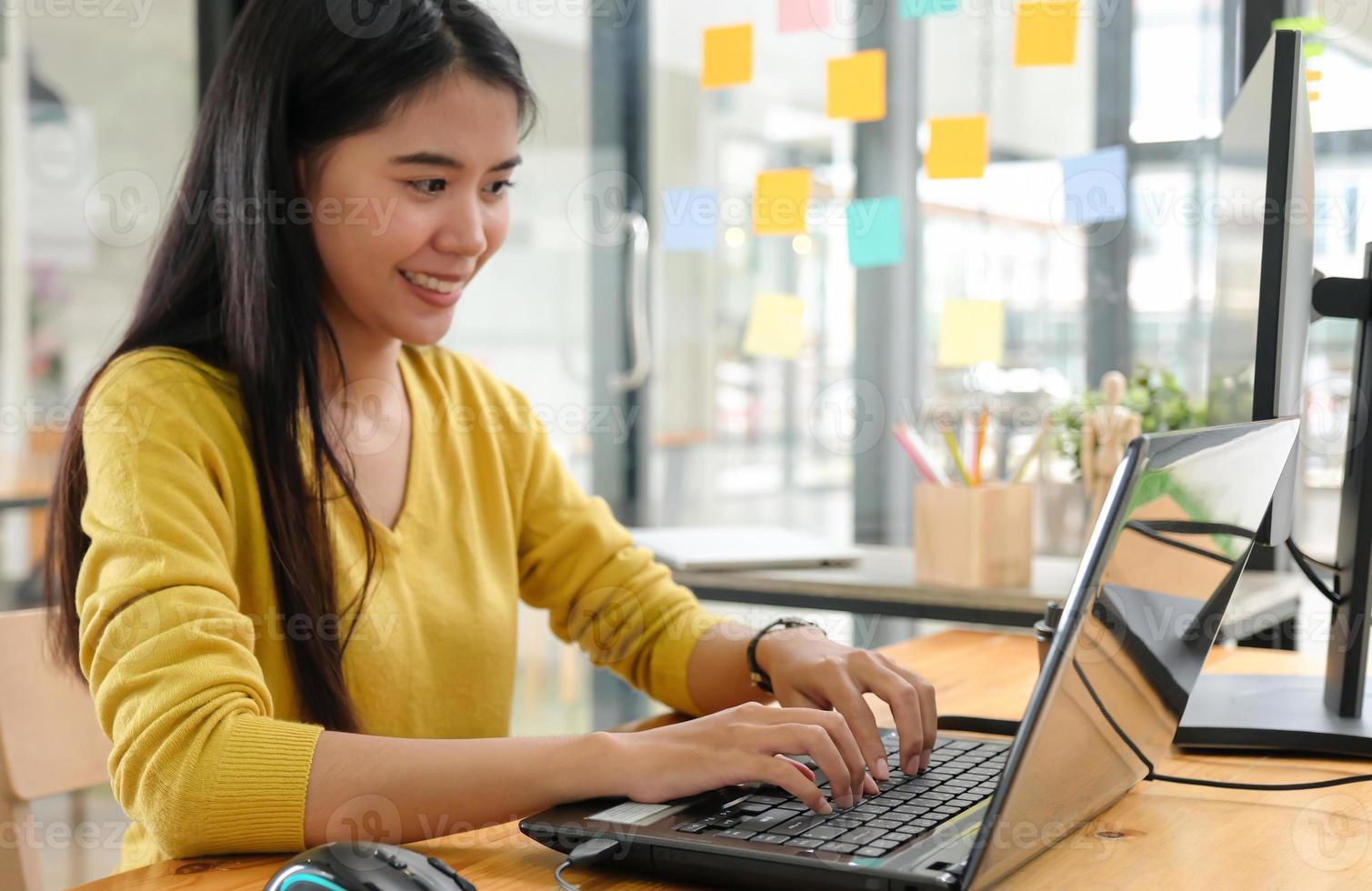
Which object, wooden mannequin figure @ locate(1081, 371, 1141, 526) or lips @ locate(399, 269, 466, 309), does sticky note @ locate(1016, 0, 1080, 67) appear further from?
lips @ locate(399, 269, 466, 309)

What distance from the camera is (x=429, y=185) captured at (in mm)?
1133

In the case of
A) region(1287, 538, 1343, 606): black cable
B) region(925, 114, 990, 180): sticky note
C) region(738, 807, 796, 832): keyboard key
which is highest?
region(925, 114, 990, 180): sticky note

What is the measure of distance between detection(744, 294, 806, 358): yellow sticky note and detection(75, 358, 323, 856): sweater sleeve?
1.78 meters

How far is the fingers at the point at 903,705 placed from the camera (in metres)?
0.85

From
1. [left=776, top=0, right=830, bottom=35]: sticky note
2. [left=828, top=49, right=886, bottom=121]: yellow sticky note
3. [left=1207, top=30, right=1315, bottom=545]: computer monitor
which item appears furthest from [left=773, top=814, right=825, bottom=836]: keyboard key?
[left=776, top=0, right=830, bottom=35]: sticky note

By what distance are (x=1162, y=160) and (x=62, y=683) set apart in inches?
76.6

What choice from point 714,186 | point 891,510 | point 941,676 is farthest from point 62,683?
point 714,186

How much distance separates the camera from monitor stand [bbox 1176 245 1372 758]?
95 cm

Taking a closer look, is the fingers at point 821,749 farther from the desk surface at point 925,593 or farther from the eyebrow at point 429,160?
the desk surface at point 925,593

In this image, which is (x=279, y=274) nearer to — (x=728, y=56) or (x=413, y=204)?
(x=413, y=204)

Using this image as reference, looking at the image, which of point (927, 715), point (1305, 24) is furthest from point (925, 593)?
point (1305, 24)

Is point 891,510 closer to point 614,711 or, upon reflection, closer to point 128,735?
point 614,711

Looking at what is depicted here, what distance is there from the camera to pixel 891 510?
8.73 ft

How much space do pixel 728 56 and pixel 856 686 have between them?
72.1 inches
